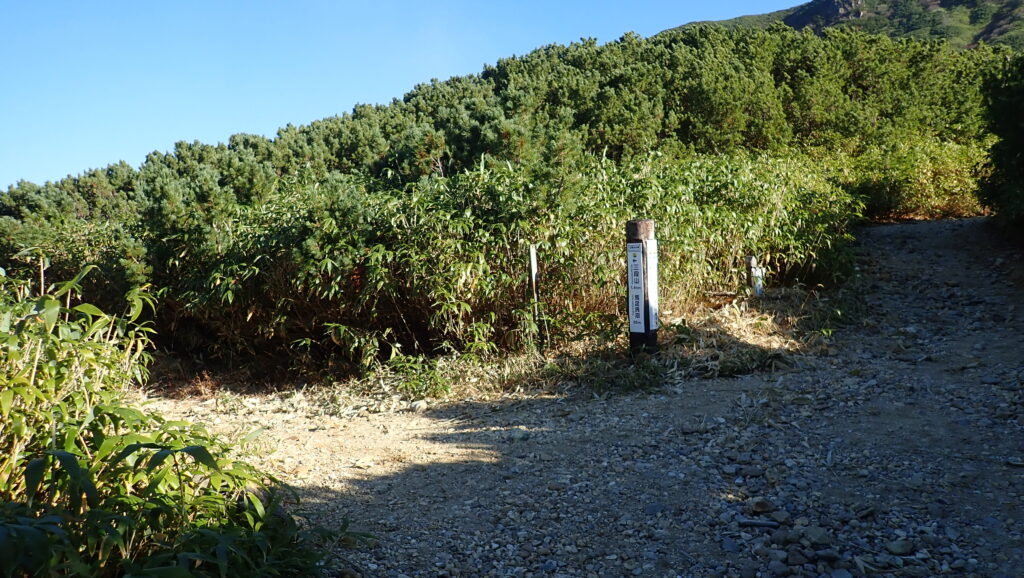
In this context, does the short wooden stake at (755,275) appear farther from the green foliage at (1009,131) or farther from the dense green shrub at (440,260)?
the green foliage at (1009,131)

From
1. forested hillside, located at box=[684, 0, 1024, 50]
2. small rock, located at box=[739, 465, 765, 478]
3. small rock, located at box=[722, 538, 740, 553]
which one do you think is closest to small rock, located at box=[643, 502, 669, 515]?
small rock, located at box=[722, 538, 740, 553]

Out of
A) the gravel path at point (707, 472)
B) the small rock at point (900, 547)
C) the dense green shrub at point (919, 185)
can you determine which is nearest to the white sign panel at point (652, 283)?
the gravel path at point (707, 472)

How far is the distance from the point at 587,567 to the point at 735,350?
2662 mm

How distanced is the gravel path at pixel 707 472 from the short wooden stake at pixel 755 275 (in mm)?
830

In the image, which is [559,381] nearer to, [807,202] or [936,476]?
[936,476]

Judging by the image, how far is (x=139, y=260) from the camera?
562 centimetres

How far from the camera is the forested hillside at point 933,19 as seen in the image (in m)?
21.9

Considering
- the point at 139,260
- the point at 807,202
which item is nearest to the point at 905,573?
the point at 807,202

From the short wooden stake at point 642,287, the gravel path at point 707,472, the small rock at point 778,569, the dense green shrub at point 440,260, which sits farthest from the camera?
the dense green shrub at point 440,260

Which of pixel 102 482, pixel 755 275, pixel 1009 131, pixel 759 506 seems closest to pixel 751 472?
pixel 759 506

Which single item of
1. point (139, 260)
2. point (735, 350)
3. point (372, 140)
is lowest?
point (735, 350)

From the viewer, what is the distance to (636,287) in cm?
466

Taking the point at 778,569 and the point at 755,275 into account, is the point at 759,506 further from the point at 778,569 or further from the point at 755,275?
the point at 755,275

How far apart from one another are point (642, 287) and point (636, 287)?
42mm
